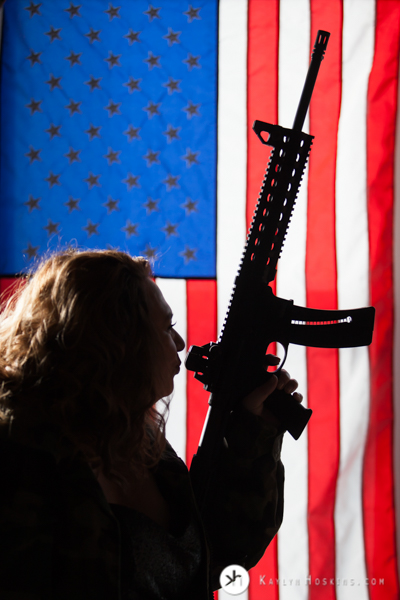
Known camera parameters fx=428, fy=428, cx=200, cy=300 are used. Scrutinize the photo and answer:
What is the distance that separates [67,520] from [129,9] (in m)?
1.40

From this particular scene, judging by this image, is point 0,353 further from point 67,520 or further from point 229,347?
point 229,347

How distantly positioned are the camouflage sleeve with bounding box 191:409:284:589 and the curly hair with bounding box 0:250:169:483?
0.22 meters

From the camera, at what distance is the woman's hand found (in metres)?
0.76

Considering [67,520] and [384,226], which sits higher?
[384,226]

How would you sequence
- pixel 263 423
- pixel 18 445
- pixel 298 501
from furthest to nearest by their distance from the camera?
pixel 298 501 < pixel 263 423 < pixel 18 445

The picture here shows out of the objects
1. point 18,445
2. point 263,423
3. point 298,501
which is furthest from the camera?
point 298,501

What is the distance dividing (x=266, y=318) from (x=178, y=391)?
1.85 ft

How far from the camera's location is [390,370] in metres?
1.26

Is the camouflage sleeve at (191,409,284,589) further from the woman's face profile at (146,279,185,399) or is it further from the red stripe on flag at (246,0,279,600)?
the red stripe on flag at (246,0,279,600)

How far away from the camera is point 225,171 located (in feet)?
4.28

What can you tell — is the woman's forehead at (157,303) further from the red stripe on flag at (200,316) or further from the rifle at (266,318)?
the red stripe on flag at (200,316)

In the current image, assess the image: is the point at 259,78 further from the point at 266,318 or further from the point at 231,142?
the point at 266,318

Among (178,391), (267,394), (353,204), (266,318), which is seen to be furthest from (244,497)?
(353,204)

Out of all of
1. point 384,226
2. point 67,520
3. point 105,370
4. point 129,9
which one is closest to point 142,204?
point 129,9
